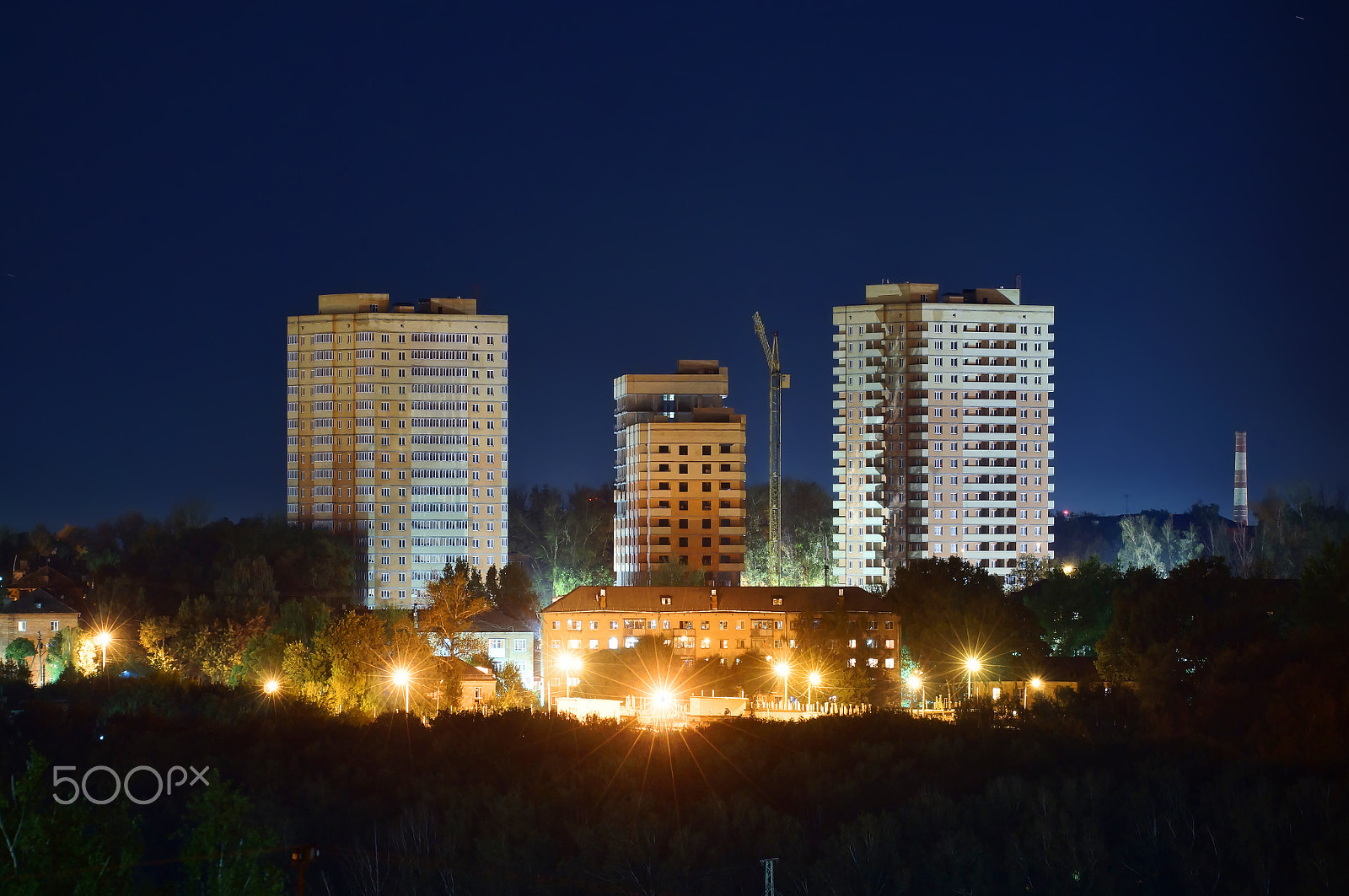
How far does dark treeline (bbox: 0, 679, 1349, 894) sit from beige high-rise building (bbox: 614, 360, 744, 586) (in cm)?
2903

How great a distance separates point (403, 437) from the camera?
3342 inches

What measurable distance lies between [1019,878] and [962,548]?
4881 centimetres

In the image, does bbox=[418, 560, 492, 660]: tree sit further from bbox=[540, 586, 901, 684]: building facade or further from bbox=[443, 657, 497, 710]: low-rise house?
bbox=[540, 586, 901, 684]: building facade

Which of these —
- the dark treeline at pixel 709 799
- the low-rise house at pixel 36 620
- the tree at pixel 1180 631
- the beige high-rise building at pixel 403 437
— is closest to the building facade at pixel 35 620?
the low-rise house at pixel 36 620

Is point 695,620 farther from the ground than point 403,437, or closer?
closer

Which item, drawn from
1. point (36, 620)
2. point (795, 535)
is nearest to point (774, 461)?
point (795, 535)

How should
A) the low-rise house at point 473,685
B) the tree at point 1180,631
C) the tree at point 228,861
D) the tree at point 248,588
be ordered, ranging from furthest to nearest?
the tree at point 248,588 → the low-rise house at point 473,685 → the tree at point 1180,631 → the tree at point 228,861

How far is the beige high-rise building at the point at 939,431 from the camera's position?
3398 inches

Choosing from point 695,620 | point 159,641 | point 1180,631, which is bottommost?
point 159,641

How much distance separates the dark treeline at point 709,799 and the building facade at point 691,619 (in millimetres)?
8899

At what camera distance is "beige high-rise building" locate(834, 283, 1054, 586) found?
86312 mm

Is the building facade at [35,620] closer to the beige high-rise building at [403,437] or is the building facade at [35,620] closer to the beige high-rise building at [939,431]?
the beige high-rise building at [403,437]

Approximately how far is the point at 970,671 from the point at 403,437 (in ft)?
122

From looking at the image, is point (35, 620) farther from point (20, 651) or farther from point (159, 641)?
point (159, 641)
